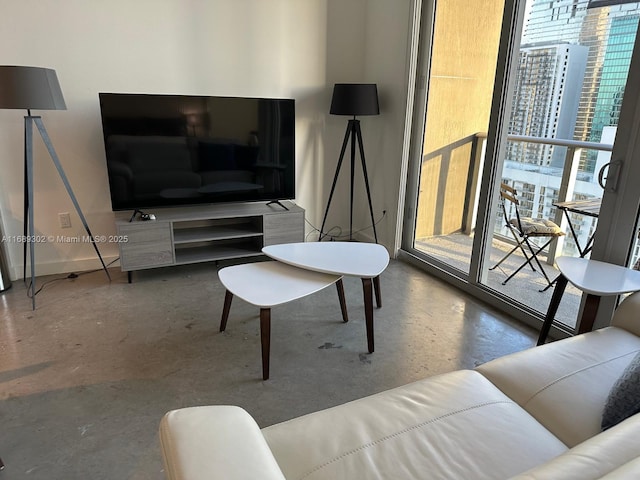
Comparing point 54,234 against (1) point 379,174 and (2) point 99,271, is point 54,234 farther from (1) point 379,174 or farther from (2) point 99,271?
(1) point 379,174

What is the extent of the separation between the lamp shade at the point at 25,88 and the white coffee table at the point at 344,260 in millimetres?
1605

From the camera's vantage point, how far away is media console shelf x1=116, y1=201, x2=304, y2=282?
309cm

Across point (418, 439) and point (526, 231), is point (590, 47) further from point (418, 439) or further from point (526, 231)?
point (418, 439)

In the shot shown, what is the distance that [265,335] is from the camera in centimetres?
203

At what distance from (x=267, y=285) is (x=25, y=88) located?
6.07 feet

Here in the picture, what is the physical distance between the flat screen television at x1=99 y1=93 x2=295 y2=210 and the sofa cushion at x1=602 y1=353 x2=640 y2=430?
2.85 m

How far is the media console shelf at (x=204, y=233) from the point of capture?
3.09m

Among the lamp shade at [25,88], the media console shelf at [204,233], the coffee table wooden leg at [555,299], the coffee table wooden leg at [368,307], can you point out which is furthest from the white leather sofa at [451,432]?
the lamp shade at [25,88]

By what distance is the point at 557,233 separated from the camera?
2898 mm

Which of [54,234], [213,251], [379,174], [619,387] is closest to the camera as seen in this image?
[619,387]

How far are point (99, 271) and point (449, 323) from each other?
2.64m

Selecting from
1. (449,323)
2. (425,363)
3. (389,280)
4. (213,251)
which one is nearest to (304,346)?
(425,363)

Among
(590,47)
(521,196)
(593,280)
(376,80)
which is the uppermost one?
(590,47)

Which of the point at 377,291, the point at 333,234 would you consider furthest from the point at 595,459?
the point at 333,234
